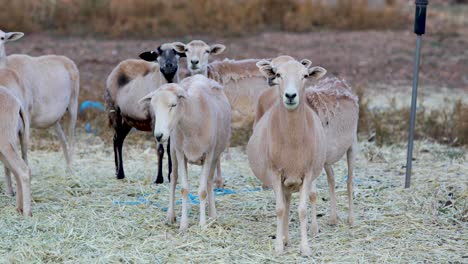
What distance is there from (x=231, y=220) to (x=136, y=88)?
9.38ft

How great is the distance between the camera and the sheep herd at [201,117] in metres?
7.34

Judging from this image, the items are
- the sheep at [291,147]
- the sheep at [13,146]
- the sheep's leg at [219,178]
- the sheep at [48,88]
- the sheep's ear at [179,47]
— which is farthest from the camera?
the sheep's ear at [179,47]

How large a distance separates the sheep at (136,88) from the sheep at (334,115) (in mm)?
2189

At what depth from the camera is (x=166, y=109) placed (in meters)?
7.59

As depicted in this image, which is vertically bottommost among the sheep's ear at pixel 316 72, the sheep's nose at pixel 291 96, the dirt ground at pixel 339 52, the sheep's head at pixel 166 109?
the dirt ground at pixel 339 52

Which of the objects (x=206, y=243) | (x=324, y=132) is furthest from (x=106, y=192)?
(x=324, y=132)

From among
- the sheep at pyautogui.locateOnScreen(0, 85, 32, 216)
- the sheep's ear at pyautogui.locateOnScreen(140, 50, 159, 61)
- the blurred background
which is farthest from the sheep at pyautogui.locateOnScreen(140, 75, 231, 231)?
the blurred background

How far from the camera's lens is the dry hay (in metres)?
7.36

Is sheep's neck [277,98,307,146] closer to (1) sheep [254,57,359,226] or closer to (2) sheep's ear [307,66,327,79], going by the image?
(2) sheep's ear [307,66,327,79]

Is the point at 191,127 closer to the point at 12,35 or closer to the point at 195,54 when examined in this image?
the point at 195,54

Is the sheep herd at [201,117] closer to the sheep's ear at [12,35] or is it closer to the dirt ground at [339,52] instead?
the sheep's ear at [12,35]

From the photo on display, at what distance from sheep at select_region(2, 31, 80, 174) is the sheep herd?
1 cm

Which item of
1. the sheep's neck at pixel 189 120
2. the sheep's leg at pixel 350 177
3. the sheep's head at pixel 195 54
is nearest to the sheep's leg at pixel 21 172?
the sheep's neck at pixel 189 120

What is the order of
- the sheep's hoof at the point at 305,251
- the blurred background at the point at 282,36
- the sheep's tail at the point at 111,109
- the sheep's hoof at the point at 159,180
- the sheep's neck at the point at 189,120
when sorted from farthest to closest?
the blurred background at the point at 282,36 → the sheep's tail at the point at 111,109 → the sheep's hoof at the point at 159,180 → the sheep's neck at the point at 189,120 → the sheep's hoof at the point at 305,251
